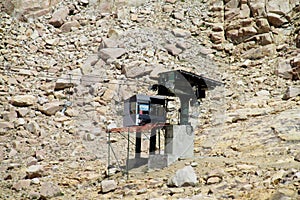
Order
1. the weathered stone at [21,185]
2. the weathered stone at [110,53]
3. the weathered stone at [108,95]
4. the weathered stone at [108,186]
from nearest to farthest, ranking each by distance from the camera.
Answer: the weathered stone at [108,186], the weathered stone at [21,185], the weathered stone at [108,95], the weathered stone at [110,53]

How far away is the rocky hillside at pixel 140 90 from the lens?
7.06 metres

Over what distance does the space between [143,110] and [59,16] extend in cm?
1253

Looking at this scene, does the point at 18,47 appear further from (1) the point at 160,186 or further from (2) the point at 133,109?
(1) the point at 160,186

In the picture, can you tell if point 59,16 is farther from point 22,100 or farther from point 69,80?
point 22,100

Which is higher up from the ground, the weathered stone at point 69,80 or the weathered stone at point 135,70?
the weathered stone at point 135,70

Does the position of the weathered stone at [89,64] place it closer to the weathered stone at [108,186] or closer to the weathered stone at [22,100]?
the weathered stone at [22,100]

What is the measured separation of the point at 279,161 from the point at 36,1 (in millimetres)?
16657

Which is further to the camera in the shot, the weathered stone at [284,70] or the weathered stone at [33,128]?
the weathered stone at [284,70]

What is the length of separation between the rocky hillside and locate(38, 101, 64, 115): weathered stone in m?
0.04

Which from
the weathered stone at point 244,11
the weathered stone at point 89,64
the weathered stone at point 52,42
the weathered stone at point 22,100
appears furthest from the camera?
the weathered stone at point 244,11

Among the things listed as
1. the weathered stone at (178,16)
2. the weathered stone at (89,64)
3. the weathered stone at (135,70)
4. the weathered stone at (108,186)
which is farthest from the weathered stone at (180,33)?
the weathered stone at (108,186)

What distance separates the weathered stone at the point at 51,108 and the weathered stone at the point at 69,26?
674cm

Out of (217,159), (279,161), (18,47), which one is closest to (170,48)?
(18,47)

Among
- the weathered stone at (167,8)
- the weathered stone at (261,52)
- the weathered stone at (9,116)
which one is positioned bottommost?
the weathered stone at (9,116)
